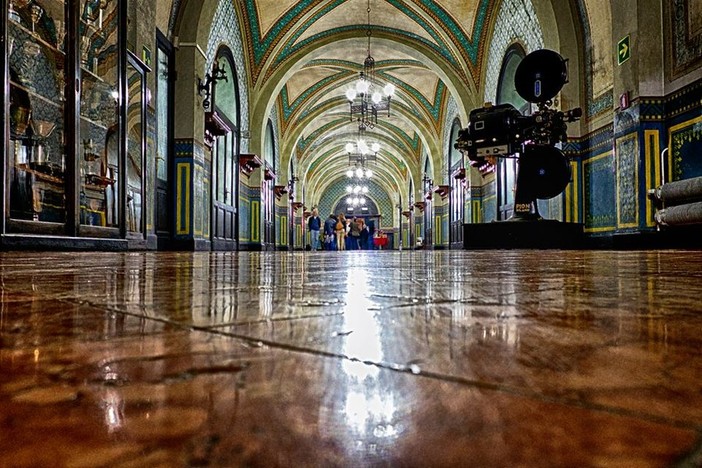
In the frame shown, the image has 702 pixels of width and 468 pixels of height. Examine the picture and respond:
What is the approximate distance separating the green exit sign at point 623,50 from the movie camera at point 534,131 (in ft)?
2.81

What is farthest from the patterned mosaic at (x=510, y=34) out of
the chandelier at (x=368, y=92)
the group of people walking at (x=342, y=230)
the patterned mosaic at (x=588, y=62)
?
the group of people walking at (x=342, y=230)

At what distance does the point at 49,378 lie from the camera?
0.21 m

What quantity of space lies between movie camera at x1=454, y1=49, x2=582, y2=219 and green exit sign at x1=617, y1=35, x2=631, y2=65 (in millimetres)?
858

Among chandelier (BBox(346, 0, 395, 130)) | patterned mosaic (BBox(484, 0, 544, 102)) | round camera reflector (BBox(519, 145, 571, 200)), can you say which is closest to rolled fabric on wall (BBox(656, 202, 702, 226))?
round camera reflector (BBox(519, 145, 571, 200))

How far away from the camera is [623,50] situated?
17.3 ft

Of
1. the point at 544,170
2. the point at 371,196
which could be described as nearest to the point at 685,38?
the point at 544,170

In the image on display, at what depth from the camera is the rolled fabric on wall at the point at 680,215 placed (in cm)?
405

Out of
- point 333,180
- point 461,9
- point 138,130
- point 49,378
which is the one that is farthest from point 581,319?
point 333,180

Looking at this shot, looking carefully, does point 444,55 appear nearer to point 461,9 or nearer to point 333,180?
point 461,9

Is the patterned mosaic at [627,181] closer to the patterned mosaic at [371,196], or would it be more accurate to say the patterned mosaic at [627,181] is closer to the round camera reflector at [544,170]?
the round camera reflector at [544,170]

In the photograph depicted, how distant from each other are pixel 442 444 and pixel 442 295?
0.44 meters

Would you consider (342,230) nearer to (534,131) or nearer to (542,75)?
(534,131)

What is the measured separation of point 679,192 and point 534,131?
1.45m

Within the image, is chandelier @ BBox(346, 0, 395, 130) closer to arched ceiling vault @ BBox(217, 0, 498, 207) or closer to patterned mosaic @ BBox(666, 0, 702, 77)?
Result: arched ceiling vault @ BBox(217, 0, 498, 207)
